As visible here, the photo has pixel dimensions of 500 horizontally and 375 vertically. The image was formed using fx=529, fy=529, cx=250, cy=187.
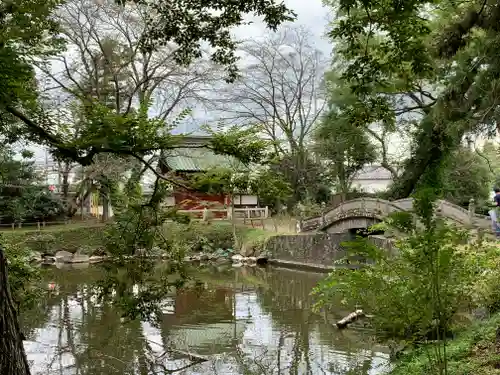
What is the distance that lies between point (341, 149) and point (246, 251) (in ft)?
22.0

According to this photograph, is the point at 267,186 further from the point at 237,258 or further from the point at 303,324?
the point at 237,258

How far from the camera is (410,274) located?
508cm

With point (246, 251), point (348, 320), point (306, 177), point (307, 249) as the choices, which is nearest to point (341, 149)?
point (306, 177)

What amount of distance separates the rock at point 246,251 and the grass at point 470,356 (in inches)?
654

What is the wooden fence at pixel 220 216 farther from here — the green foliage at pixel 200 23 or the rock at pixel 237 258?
the green foliage at pixel 200 23

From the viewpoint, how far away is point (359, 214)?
18969 mm

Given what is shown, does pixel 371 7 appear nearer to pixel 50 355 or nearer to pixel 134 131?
pixel 134 131

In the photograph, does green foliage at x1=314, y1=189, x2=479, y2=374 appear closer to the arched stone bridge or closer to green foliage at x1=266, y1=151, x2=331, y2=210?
the arched stone bridge

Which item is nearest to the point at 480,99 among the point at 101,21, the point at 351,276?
the point at 351,276

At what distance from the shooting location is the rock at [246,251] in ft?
75.7

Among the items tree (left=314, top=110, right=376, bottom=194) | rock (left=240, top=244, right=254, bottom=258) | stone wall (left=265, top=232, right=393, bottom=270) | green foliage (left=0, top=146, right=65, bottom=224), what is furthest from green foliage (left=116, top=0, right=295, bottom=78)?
green foliage (left=0, top=146, right=65, bottom=224)

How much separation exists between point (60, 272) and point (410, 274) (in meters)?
17.6

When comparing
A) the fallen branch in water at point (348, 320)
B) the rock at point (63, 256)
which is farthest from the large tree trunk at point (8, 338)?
the rock at point (63, 256)

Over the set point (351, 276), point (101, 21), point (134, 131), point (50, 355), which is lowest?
point (50, 355)
